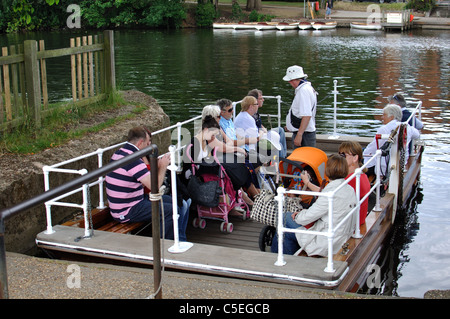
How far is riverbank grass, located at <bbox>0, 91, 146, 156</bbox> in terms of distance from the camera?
796 cm

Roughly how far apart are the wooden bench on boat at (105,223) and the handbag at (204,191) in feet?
2.42

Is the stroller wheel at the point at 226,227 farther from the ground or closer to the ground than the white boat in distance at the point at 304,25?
closer to the ground

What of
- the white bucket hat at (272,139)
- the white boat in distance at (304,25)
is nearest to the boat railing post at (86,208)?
the white bucket hat at (272,139)

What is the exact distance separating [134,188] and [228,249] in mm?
1301

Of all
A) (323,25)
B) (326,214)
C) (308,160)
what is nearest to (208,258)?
(326,214)

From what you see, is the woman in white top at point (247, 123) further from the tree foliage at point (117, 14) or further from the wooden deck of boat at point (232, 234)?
the tree foliage at point (117, 14)

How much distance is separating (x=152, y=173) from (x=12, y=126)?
4.82 metres

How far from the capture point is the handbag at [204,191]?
7.38 m

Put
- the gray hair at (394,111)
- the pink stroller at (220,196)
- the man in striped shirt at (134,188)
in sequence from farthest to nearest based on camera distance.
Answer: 1. the gray hair at (394,111)
2. the pink stroller at (220,196)
3. the man in striped shirt at (134,188)

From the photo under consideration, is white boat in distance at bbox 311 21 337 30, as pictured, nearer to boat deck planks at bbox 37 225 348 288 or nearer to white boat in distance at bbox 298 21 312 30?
white boat in distance at bbox 298 21 312 30

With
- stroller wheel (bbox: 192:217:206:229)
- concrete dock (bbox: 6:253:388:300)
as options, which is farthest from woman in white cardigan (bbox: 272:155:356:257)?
stroller wheel (bbox: 192:217:206:229)

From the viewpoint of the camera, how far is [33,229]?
712 cm
